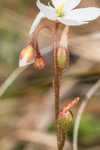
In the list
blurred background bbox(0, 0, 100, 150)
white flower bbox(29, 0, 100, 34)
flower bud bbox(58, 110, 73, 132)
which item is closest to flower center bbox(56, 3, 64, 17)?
white flower bbox(29, 0, 100, 34)

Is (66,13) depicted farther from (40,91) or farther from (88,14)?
(40,91)

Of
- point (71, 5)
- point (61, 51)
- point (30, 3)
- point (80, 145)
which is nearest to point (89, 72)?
point (80, 145)

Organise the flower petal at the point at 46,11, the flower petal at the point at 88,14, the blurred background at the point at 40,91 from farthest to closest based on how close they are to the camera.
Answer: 1. the blurred background at the point at 40,91
2. the flower petal at the point at 88,14
3. the flower petal at the point at 46,11

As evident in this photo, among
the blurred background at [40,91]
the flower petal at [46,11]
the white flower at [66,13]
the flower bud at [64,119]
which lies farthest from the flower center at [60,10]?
the blurred background at [40,91]

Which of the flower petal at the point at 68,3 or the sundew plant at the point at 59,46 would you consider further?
the flower petal at the point at 68,3

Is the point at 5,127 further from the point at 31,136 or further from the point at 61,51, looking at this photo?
the point at 61,51

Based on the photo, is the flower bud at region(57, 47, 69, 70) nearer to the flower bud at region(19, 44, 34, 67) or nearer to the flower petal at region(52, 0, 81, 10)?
the flower bud at region(19, 44, 34, 67)

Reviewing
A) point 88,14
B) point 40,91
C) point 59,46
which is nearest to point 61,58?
point 59,46

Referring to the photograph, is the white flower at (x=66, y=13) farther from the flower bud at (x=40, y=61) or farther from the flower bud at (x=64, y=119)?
the flower bud at (x=64, y=119)
